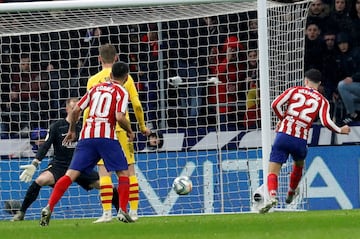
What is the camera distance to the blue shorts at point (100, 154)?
40.8ft

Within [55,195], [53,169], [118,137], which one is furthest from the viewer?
[53,169]

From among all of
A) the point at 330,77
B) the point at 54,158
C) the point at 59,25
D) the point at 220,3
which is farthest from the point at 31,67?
the point at 330,77

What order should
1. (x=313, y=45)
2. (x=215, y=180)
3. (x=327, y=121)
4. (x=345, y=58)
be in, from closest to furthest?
(x=327, y=121), (x=215, y=180), (x=345, y=58), (x=313, y=45)

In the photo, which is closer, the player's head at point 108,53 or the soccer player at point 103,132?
the soccer player at point 103,132

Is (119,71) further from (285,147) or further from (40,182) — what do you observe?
(40,182)

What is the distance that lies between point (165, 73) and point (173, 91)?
456mm

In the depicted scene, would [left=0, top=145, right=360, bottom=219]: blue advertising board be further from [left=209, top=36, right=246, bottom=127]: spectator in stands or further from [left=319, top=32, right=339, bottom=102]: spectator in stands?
[left=319, top=32, right=339, bottom=102]: spectator in stands

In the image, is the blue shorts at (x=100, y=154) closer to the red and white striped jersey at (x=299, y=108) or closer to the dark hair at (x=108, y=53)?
the dark hair at (x=108, y=53)

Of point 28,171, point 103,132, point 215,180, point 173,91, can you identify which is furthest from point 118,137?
point 173,91

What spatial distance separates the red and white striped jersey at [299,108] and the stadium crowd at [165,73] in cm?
259

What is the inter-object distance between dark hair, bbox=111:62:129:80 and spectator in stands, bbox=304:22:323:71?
23.6ft

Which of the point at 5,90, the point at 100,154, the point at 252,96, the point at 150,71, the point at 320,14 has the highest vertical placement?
the point at 320,14

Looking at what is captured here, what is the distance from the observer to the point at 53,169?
51.8 feet

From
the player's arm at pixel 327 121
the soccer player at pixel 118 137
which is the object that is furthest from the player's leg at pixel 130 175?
the player's arm at pixel 327 121
